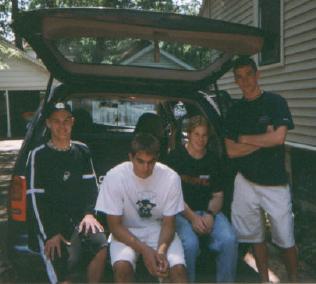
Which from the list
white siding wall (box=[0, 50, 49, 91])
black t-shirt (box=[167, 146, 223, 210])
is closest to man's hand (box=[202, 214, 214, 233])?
black t-shirt (box=[167, 146, 223, 210])

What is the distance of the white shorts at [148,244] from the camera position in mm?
3277

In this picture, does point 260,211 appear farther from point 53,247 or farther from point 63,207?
point 53,247

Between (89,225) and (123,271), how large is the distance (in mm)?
505

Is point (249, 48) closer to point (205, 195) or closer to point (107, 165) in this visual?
point (205, 195)

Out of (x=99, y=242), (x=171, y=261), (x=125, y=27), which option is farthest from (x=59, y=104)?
(x=171, y=261)

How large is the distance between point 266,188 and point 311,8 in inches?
189

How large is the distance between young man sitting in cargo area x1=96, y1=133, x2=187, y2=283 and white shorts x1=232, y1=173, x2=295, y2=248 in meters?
0.73

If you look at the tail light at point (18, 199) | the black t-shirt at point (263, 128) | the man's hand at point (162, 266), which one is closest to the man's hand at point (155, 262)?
A: the man's hand at point (162, 266)

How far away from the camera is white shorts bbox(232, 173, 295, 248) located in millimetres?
3895

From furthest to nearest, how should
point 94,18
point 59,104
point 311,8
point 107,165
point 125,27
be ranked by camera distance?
point 311,8 → point 107,165 → point 59,104 → point 125,27 → point 94,18

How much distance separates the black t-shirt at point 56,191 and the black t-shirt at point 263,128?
4.14 ft

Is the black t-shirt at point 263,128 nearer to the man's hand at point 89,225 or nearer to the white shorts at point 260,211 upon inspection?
the white shorts at point 260,211

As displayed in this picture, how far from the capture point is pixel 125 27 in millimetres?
3357

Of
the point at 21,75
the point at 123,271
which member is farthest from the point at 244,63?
the point at 21,75
